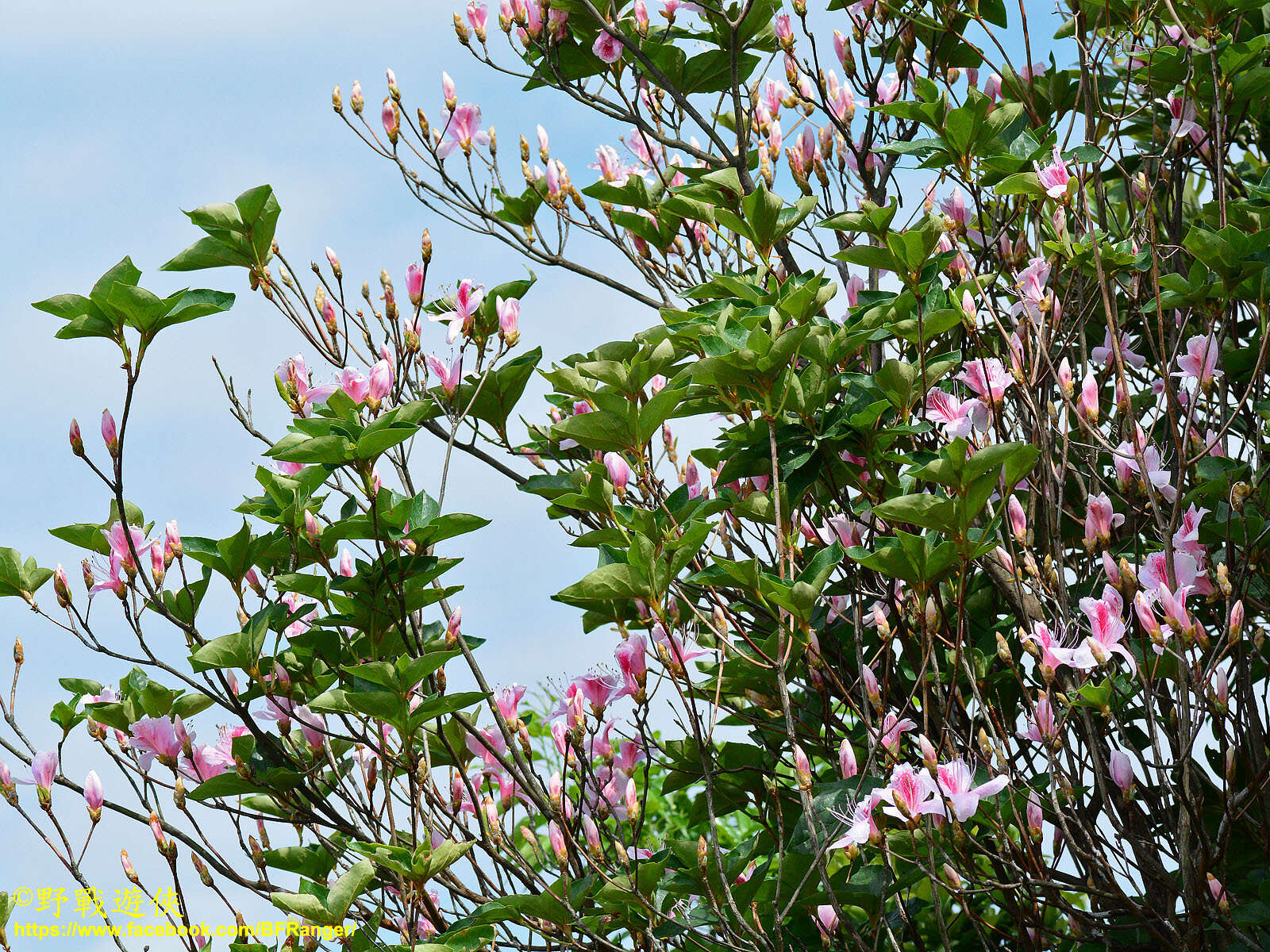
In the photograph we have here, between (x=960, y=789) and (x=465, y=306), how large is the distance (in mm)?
1487

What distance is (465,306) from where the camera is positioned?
2.67 meters

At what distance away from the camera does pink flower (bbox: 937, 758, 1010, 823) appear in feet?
6.28

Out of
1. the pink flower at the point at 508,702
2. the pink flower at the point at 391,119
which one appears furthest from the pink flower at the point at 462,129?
the pink flower at the point at 508,702

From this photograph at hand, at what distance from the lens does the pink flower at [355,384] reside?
99.7 inches

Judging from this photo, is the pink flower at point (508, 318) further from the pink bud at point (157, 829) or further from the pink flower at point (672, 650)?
the pink bud at point (157, 829)

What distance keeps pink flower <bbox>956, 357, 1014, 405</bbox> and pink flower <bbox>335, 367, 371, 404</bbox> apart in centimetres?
127

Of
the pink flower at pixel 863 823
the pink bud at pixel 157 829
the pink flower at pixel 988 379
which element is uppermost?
the pink flower at pixel 988 379

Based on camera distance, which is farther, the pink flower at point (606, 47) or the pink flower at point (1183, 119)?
the pink flower at point (606, 47)

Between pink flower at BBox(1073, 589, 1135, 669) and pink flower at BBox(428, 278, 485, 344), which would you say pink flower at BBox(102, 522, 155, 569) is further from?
pink flower at BBox(1073, 589, 1135, 669)

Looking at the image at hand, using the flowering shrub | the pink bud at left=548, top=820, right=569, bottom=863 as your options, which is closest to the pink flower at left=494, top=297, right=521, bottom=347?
the flowering shrub

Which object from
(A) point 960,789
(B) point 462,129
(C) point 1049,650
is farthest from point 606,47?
(A) point 960,789

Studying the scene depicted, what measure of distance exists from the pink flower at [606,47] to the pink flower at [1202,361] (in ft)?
5.59

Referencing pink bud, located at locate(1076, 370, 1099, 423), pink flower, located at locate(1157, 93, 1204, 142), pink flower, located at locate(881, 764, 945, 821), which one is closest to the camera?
pink flower, located at locate(881, 764, 945, 821)

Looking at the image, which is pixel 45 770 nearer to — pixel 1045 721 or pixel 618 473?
pixel 618 473
